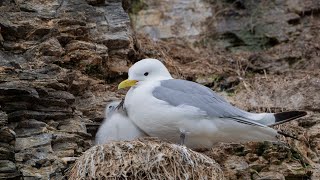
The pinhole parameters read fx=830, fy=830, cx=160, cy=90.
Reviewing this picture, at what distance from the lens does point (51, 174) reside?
20.4 ft

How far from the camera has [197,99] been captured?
6727 millimetres

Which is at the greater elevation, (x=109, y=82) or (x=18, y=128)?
(x=109, y=82)

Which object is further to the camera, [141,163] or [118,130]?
[118,130]

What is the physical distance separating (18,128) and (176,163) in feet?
4.45

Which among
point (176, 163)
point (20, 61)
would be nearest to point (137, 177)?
point (176, 163)

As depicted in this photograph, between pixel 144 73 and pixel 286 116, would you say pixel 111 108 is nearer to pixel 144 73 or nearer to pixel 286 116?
pixel 144 73

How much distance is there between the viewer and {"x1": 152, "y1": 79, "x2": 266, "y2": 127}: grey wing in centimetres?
662

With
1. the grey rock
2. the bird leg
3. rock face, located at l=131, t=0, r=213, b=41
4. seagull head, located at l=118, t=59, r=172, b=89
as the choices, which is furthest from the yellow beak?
rock face, located at l=131, t=0, r=213, b=41

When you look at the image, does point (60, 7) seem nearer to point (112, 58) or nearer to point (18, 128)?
point (112, 58)

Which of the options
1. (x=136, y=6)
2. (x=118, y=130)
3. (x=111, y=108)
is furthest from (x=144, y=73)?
(x=136, y=6)

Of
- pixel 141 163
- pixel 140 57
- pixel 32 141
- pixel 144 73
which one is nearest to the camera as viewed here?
pixel 141 163

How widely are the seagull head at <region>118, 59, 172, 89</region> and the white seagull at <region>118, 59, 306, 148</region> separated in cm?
19

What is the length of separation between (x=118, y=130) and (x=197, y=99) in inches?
28.4

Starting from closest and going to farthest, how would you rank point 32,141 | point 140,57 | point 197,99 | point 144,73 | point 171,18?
point 32,141 < point 197,99 < point 144,73 < point 140,57 < point 171,18
